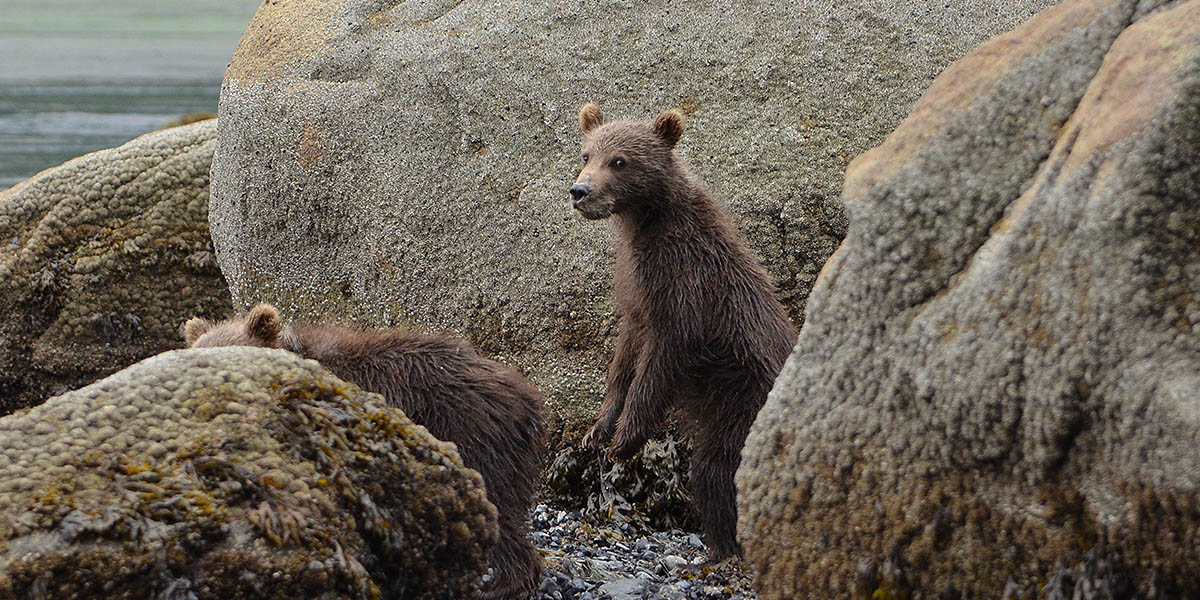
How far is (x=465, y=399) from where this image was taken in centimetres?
605

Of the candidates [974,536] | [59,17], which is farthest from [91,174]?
[59,17]

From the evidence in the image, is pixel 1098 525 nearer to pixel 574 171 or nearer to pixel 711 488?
pixel 711 488

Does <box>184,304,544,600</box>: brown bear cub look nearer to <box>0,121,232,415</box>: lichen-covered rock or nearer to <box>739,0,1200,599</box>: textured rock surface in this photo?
<box>739,0,1200,599</box>: textured rock surface

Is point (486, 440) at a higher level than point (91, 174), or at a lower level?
lower

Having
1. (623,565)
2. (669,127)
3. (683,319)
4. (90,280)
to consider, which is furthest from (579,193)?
(90,280)

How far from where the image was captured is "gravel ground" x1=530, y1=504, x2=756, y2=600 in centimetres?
621

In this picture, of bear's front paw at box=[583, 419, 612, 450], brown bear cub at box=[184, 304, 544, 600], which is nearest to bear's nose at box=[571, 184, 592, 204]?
brown bear cub at box=[184, 304, 544, 600]

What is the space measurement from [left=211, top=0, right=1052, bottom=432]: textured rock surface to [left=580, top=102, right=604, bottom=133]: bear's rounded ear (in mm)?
476

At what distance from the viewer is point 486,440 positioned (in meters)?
5.96

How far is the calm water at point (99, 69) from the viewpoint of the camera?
24.5 m

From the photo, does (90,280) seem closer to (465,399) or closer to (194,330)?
(194,330)

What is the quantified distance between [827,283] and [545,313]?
10.4ft

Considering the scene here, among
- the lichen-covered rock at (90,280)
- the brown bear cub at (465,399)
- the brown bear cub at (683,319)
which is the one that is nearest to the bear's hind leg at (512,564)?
the brown bear cub at (465,399)

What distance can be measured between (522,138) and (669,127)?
114 centimetres
